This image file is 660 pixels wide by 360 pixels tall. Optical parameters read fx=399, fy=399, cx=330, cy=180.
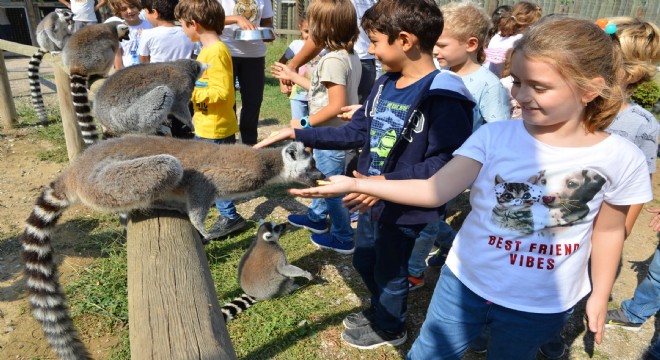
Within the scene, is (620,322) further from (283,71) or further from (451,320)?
(283,71)

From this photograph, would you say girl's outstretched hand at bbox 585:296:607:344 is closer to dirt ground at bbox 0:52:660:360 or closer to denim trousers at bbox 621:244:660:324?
dirt ground at bbox 0:52:660:360

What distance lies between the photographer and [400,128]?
1.98m

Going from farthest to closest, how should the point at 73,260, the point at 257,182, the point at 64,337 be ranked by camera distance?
the point at 73,260
the point at 257,182
the point at 64,337

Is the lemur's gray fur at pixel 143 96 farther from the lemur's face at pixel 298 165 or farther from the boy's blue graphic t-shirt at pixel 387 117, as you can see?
the boy's blue graphic t-shirt at pixel 387 117

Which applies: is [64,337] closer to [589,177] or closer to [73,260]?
[73,260]

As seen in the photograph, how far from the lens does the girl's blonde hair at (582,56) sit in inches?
50.3

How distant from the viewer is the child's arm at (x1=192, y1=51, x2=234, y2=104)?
3.28m

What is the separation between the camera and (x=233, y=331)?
Result: 2775mm

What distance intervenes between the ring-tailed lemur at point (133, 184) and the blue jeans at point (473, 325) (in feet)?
4.76

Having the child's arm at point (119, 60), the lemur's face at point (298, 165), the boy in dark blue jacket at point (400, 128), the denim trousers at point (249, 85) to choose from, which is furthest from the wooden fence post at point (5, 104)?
the boy in dark blue jacket at point (400, 128)

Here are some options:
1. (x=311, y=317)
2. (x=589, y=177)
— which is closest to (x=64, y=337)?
(x=311, y=317)

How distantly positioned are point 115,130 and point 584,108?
10.8 ft

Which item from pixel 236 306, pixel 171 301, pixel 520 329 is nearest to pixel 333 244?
pixel 236 306

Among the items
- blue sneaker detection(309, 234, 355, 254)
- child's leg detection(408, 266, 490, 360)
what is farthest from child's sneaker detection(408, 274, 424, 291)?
child's leg detection(408, 266, 490, 360)
